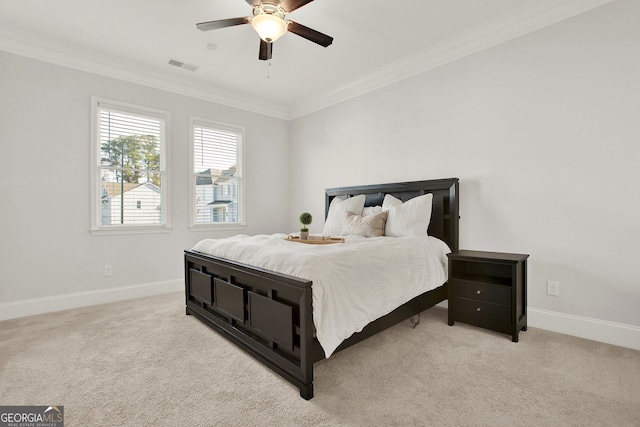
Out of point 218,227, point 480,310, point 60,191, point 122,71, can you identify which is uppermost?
point 122,71

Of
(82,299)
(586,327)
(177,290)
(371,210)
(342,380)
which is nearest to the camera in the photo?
(342,380)

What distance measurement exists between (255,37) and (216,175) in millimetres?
2092

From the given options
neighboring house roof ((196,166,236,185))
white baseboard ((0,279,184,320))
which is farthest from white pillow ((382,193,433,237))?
white baseboard ((0,279,184,320))

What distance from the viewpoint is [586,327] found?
2506mm

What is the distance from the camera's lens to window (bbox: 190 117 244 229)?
439cm

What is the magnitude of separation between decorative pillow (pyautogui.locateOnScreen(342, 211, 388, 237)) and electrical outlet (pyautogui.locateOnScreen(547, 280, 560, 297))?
1534 mm

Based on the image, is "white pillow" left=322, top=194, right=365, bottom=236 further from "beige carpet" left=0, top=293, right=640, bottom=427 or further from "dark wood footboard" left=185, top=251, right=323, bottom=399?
"dark wood footboard" left=185, top=251, right=323, bottom=399

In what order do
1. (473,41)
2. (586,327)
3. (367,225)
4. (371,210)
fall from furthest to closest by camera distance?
(371,210)
(367,225)
(473,41)
(586,327)

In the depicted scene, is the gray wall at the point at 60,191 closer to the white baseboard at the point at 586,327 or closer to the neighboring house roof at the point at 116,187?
the neighboring house roof at the point at 116,187

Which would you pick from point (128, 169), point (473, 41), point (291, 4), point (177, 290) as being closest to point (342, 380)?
point (291, 4)

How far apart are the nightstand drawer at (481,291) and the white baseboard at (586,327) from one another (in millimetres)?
541

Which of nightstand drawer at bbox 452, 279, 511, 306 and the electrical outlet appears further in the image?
the electrical outlet

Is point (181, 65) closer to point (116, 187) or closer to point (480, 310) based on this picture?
point (116, 187)

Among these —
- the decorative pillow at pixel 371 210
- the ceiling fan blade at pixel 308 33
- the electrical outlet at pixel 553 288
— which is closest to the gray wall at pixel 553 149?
the electrical outlet at pixel 553 288
